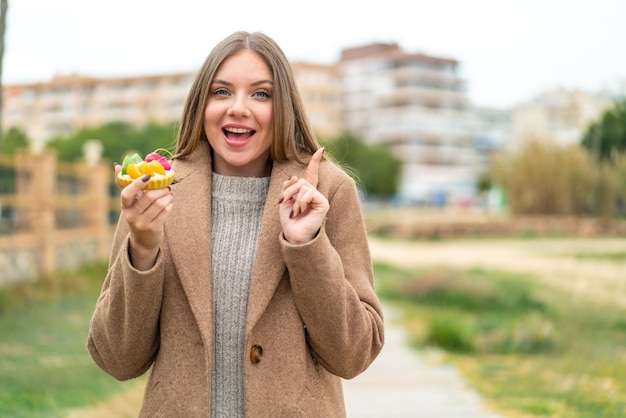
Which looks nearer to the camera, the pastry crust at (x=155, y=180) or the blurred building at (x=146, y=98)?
the pastry crust at (x=155, y=180)

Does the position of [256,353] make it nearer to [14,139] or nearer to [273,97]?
[273,97]

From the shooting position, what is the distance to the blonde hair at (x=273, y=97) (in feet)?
6.13

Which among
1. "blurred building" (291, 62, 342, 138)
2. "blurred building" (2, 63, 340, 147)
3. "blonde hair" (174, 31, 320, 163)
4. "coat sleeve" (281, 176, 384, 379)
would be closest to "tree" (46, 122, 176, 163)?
"blurred building" (2, 63, 340, 147)

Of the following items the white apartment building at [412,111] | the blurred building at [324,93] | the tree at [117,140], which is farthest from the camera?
the white apartment building at [412,111]

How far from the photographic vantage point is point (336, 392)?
1.86m

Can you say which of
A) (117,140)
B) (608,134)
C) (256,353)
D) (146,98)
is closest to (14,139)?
(608,134)

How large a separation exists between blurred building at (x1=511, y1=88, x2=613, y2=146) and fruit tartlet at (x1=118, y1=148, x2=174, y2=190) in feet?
30.9

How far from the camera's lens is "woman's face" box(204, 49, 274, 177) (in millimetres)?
1847

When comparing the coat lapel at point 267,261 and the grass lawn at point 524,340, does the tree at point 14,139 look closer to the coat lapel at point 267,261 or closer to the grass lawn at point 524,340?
the grass lawn at point 524,340

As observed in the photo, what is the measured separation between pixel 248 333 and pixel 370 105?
77000 mm

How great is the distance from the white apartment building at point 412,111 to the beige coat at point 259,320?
71.7 m

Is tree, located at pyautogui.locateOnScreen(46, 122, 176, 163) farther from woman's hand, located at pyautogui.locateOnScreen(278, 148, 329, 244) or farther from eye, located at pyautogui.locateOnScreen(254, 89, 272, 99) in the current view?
woman's hand, located at pyautogui.locateOnScreen(278, 148, 329, 244)

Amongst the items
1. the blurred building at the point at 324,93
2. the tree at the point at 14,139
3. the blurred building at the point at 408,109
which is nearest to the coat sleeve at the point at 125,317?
the tree at the point at 14,139

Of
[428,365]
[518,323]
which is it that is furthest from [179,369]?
[518,323]
